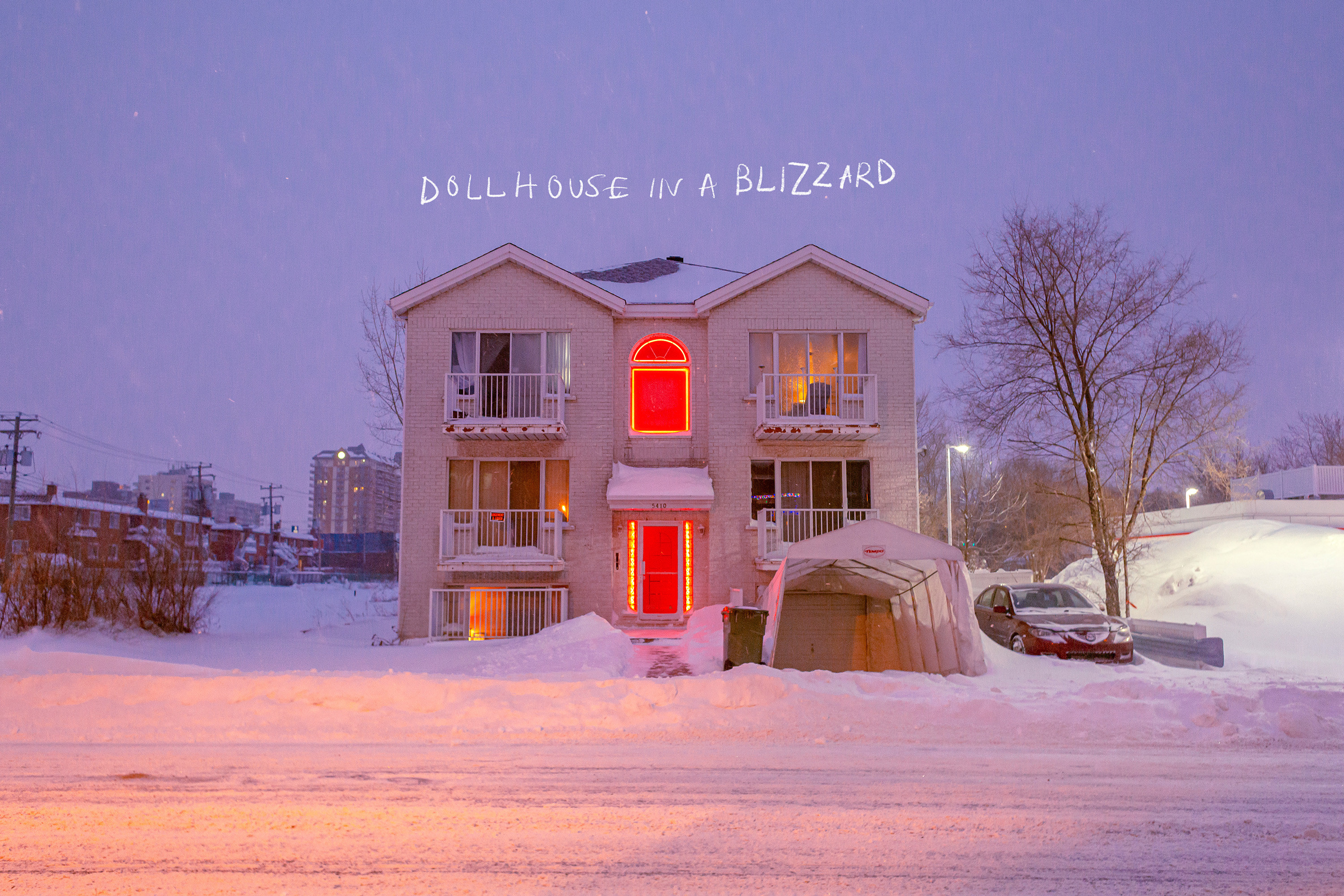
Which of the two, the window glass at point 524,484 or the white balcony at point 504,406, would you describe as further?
the window glass at point 524,484

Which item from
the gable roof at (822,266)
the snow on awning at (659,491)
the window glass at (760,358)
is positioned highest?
the gable roof at (822,266)

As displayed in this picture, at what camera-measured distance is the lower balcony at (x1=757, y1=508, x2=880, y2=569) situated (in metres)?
18.7

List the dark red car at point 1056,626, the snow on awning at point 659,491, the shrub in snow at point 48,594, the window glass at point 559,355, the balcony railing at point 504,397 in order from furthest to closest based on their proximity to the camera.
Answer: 1. the window glass at point 559,355
2. the balcony railing at point 504,397
3. the snow on awning at point 659,491
4. the shrub in snow at point 48,594
5. the dark red car at point 1056,626

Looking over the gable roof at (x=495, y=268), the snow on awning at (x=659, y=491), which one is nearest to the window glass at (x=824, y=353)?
the snow on awning at (x=659, y=491)

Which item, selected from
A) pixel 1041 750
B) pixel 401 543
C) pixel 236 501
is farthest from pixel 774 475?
pixel 236 501

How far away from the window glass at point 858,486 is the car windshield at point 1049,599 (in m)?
4.27

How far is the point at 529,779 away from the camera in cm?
662

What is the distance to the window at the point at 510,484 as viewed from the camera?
19469mm

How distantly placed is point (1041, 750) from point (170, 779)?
7536mm

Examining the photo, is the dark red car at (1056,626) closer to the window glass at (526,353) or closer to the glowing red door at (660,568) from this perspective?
the glowing red door at (660,568)

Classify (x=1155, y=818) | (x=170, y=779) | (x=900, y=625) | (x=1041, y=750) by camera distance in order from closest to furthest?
1. (x=1155, y=818)
2. (x=170, y=779)
3. (x=1041, y=750)
4. (x=900, y=625)

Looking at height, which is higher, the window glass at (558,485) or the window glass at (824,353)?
the window glass at (824,353)

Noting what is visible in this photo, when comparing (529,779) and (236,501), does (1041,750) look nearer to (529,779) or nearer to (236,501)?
(529,779)

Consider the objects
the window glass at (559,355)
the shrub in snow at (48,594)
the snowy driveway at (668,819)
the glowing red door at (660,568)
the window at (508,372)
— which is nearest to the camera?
the snowy driveway at (668,819)
